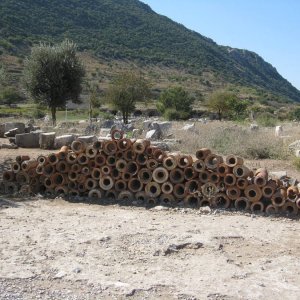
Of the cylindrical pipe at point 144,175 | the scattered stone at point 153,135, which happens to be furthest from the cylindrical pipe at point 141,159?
the scattered stone at point 153,135

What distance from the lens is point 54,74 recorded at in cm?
2639

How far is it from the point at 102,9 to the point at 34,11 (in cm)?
1741

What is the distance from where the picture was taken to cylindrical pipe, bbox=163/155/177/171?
352 inches

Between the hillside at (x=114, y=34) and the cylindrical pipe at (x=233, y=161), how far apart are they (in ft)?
176

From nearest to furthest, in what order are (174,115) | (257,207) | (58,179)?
(257,207) → (58,179) → (174,115)

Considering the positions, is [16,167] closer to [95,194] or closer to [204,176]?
[95,194]

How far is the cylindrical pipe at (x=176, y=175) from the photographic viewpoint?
29.6 ft

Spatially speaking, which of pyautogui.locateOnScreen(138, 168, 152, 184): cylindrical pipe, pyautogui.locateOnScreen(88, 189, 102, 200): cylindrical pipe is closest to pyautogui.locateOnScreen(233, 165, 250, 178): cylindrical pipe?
pyautogui.locateOnScreen(138, 168, 152, 184): cylindrical pipe

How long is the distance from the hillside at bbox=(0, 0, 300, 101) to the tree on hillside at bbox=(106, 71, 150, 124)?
30.0 metres

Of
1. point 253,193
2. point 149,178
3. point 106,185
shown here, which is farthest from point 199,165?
point 106,185

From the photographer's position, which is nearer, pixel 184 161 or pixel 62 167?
pixel 184 161

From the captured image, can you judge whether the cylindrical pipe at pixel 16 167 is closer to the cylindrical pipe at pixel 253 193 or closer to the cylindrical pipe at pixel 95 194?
the cylindrical pipe at pixel 95 194

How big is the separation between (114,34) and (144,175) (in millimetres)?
74173

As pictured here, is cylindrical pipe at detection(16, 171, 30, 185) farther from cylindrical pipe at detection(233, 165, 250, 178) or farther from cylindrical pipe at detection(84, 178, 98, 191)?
cylindrical pipe at detection(233, 165, 250, 178)
